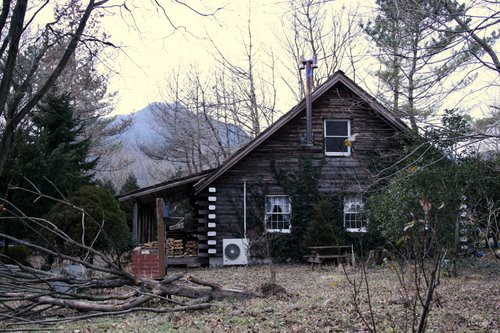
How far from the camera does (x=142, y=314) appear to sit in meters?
9.89

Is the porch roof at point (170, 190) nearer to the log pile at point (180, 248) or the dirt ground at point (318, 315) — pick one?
the log pile at point (180, 248)

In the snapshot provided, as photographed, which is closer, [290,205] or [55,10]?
[55,10]

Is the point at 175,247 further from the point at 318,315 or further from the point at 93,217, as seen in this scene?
the point at 318,315

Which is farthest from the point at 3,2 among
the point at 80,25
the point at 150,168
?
the point at 150,168

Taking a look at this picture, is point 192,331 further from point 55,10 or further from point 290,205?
point 290,205

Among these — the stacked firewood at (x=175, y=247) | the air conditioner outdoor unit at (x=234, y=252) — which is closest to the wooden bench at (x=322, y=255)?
the air conditioner outdoor unit at (x=234, y=252)

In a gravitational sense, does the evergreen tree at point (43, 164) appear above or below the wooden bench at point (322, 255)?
above

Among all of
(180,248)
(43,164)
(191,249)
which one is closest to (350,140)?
(191,249)

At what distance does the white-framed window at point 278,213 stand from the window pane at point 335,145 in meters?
2.50

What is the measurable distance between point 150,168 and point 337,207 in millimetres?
42855

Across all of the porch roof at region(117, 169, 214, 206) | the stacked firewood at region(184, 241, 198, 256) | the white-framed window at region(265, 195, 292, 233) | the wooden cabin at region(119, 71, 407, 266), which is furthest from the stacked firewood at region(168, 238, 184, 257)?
the white-framed window at region(265, 195, 292, 233)

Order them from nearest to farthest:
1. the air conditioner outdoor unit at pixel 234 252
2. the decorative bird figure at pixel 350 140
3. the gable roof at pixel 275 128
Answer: the decorative bird figure at pixel 350 140
the air conditioner outdoor unit at pixel 234 252
the gable roof at pixel 275 128

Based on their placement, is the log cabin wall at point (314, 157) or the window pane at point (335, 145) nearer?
the log cabin wall at point (314, 157)

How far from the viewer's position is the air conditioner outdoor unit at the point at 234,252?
810 inches
